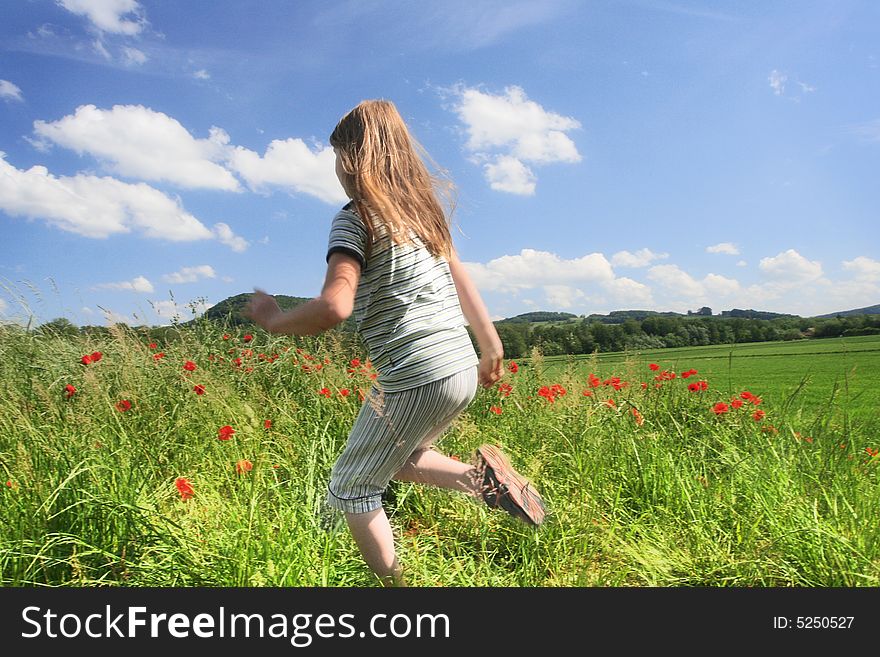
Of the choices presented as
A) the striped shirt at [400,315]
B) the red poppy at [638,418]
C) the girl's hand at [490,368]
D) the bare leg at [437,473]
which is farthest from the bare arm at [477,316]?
the red poppy at [638,418]

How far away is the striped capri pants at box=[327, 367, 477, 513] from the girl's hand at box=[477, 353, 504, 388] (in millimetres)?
272

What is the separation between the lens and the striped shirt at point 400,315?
188cm

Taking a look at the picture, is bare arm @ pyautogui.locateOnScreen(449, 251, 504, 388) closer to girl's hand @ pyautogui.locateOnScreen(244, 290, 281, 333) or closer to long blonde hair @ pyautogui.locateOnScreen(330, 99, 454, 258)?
long blonde hair @ pyautogui.locateOnScreen(330, 99, 454, 258)

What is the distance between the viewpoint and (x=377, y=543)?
1.95 m

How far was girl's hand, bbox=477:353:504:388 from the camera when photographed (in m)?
2.25

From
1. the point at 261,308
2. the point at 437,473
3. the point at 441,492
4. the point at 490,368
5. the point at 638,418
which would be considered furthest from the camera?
the point at 638,418

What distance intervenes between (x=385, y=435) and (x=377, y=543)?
38cm

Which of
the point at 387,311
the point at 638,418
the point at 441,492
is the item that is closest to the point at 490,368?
the point at 387,311

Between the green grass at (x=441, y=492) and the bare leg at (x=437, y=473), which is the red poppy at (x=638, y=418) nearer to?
the green grass at (x=441, y=492)

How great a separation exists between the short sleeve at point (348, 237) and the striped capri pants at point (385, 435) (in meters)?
0.48

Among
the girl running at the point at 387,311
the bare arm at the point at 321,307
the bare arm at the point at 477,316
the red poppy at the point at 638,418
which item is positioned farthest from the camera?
the red poppy at the point at 638,418

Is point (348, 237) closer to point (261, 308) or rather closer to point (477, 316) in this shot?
point (261, 308)
